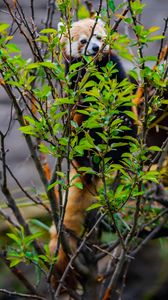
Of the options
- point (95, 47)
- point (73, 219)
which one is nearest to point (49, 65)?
point (95, 47)

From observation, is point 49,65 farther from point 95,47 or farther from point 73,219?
point 73,219

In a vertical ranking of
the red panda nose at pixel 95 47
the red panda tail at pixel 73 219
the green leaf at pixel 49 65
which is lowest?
the red panda tail at pixel 73 219

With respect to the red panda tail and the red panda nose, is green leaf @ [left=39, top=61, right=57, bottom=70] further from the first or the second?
the red panda nose

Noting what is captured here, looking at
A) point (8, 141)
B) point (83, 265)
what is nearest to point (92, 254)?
point (83, 265)

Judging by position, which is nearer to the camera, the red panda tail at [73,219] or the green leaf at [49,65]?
the green leaf at [49,65]

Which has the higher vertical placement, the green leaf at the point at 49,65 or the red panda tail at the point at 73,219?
the green leaf at the point at 49,65

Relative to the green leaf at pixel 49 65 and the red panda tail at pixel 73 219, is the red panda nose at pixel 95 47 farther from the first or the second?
the green leaf at pixel 49 65

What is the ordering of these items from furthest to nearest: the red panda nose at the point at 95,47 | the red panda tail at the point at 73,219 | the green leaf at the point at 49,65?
1. the red panda nose at the point at 95,47
2. the red panda tail at the point at 73,219
3. the green leaf at the point at 49,65

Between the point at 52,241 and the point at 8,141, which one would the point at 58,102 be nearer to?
the point at 52,241

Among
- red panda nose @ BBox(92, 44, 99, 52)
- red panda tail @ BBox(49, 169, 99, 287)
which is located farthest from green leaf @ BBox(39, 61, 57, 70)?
red panda nose @ BBox(92, 44, 99, 52)

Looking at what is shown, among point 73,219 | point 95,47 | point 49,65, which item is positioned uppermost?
point 49,65

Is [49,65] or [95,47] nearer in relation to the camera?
[49,65]

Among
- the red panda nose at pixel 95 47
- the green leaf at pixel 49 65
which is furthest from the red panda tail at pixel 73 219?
the green leaf at pixel 49 65

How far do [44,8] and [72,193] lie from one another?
4.66 ft
